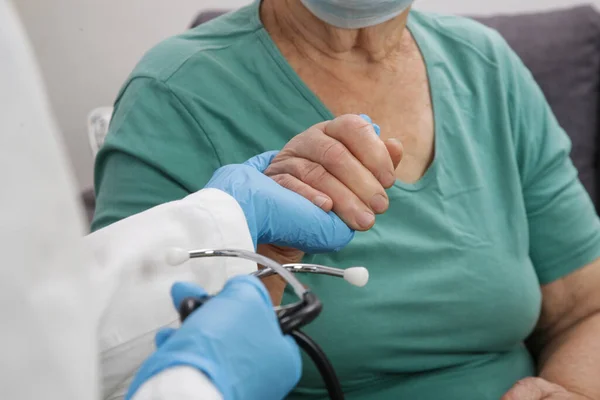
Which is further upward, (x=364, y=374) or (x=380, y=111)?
(x=380, y=111)

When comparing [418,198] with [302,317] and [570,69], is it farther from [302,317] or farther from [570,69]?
[570,69]

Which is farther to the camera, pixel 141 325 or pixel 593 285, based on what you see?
pixel 593 285

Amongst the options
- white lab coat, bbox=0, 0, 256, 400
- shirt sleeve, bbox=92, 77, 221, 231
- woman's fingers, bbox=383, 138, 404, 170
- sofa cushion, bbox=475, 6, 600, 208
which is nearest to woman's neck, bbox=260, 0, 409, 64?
shirt sleeve, bbox=92, 77, 221, 231

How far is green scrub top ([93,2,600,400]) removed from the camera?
860 millimetres

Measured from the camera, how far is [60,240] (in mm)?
342

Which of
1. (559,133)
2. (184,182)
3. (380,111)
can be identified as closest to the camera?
(184,182)

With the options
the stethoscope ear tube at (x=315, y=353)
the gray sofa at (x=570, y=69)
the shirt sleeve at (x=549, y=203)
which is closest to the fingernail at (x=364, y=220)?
the stethoscope ear tube at (x=315, y=353)

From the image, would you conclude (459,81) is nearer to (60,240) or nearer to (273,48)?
(273,48)

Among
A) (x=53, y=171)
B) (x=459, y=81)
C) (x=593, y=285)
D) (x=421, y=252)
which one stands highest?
(x=53, y=171)

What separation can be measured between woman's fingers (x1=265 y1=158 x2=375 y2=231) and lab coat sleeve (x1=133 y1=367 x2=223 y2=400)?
0.31m

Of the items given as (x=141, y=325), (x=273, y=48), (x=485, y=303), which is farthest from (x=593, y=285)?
Result: (x=141, y=325)

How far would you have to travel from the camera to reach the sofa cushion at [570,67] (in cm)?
142

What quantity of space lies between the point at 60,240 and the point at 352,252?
1.88ft

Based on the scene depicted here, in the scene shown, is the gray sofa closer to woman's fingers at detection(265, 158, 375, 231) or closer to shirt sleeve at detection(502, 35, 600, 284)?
shirt sleeve at detection(502, 35, 600, 284)
